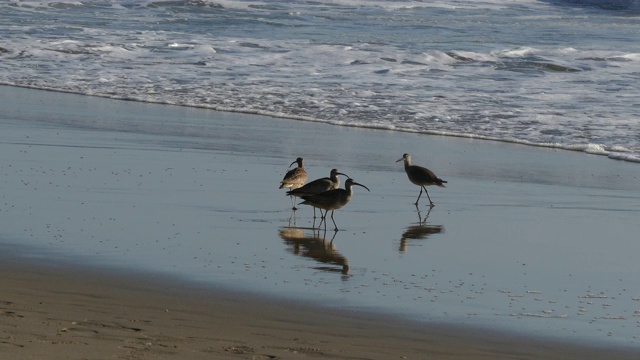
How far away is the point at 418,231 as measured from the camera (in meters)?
8.63

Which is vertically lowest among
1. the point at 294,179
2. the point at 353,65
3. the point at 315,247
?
the point at 315,247

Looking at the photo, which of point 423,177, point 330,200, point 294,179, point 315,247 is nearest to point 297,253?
point 315,247

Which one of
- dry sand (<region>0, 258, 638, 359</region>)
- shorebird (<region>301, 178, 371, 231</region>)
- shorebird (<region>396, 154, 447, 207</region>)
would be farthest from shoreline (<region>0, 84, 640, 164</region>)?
dry sand (<region>0, 258, 638, 359</region>)

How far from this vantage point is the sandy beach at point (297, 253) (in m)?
5.65

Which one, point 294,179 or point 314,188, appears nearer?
point 314,188

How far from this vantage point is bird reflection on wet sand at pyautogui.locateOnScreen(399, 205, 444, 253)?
8305mm

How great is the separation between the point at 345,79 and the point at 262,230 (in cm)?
1049

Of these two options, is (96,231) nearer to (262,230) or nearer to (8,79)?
(262,230)

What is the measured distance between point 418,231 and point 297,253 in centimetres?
126

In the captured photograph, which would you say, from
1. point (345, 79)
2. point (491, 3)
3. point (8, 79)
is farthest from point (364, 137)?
point (491, 3)

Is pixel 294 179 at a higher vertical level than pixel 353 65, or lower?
lower

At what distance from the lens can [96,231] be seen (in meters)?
7.87

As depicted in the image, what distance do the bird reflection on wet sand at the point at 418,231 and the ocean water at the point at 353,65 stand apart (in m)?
4.48

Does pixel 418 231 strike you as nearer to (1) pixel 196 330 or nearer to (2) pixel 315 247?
(2) pixel 315 247
